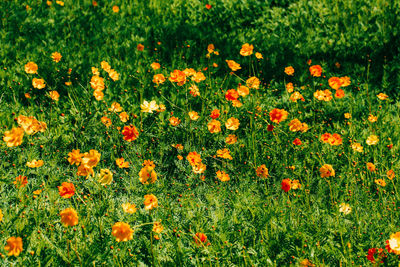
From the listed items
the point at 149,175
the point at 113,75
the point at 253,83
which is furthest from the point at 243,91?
the point at 149,175

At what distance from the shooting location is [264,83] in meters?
3.80

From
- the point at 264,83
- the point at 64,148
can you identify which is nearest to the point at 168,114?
the point at 64,148

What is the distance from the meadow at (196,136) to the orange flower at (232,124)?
0.05 ft

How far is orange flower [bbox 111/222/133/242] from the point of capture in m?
1.75

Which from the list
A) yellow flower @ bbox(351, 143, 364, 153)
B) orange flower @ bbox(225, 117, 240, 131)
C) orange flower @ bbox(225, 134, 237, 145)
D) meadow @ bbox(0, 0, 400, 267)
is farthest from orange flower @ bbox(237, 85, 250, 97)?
yellow flower @ bbox(351, 143, 364, 153)

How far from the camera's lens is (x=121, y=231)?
5.77 feet

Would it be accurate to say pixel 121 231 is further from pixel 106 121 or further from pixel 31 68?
pixel 31 68

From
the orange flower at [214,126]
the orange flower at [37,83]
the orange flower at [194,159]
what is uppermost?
the orange flower at [37,83]

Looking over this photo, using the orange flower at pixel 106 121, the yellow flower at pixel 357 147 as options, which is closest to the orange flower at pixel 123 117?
the orange flower at pixel 106 121

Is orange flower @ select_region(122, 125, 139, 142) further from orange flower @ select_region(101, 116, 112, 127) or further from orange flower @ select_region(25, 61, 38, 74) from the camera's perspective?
orange flower @ select_region(25, 61, 38, 74)

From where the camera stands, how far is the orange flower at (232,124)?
9.98 ft

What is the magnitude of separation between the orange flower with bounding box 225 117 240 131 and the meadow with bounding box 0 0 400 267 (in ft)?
0.05

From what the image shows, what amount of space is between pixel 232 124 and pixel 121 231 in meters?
1.55

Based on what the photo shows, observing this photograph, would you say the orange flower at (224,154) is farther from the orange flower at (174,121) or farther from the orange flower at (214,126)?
the orange flower at (174,121)
